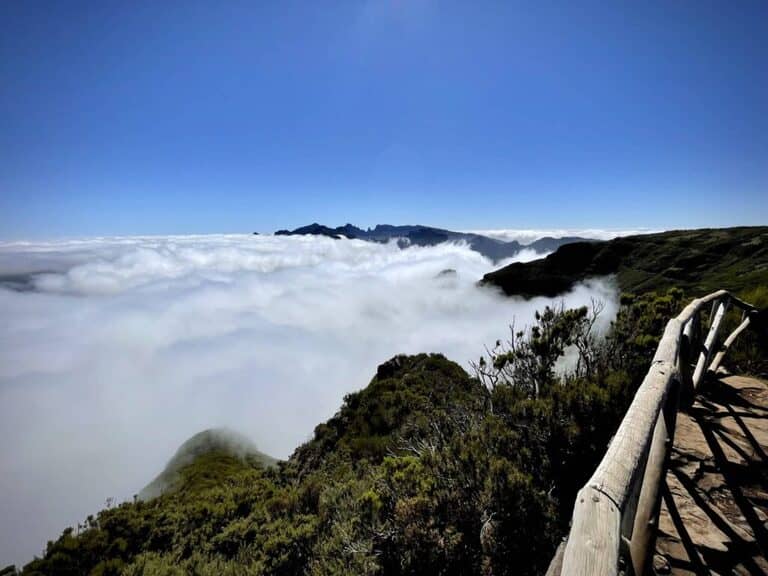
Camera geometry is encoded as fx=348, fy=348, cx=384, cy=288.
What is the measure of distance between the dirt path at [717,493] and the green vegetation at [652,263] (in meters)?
109

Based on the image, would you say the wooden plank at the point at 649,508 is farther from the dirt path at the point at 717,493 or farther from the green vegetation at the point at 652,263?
the green vegetation at the point at 652,263

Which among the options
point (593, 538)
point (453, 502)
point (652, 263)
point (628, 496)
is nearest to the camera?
point (593, 538)

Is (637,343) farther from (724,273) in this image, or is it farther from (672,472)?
(724,273)

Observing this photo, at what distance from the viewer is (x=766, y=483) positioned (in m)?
2.88

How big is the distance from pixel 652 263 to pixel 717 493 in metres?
142

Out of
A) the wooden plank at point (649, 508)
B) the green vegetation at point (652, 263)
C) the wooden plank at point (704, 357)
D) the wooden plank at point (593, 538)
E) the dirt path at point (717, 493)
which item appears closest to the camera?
the wooden plank at point (593, 538)

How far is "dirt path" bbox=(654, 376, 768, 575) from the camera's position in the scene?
2.23 metres

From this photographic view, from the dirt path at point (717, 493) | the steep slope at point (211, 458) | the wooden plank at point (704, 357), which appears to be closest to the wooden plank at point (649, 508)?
the dirt path at point (717, 493)

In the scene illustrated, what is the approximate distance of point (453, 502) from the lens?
15.2 feet

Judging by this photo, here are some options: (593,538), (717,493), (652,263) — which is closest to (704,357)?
(717,493)

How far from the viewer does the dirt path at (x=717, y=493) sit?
2.23 m

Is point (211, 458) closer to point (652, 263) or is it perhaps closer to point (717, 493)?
point (717, 493)

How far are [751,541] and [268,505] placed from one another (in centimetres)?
918

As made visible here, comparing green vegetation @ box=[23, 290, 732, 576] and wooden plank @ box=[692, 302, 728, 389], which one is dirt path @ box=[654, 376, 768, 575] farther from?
green vegetation @ box=[23, 290, 732, 576]
